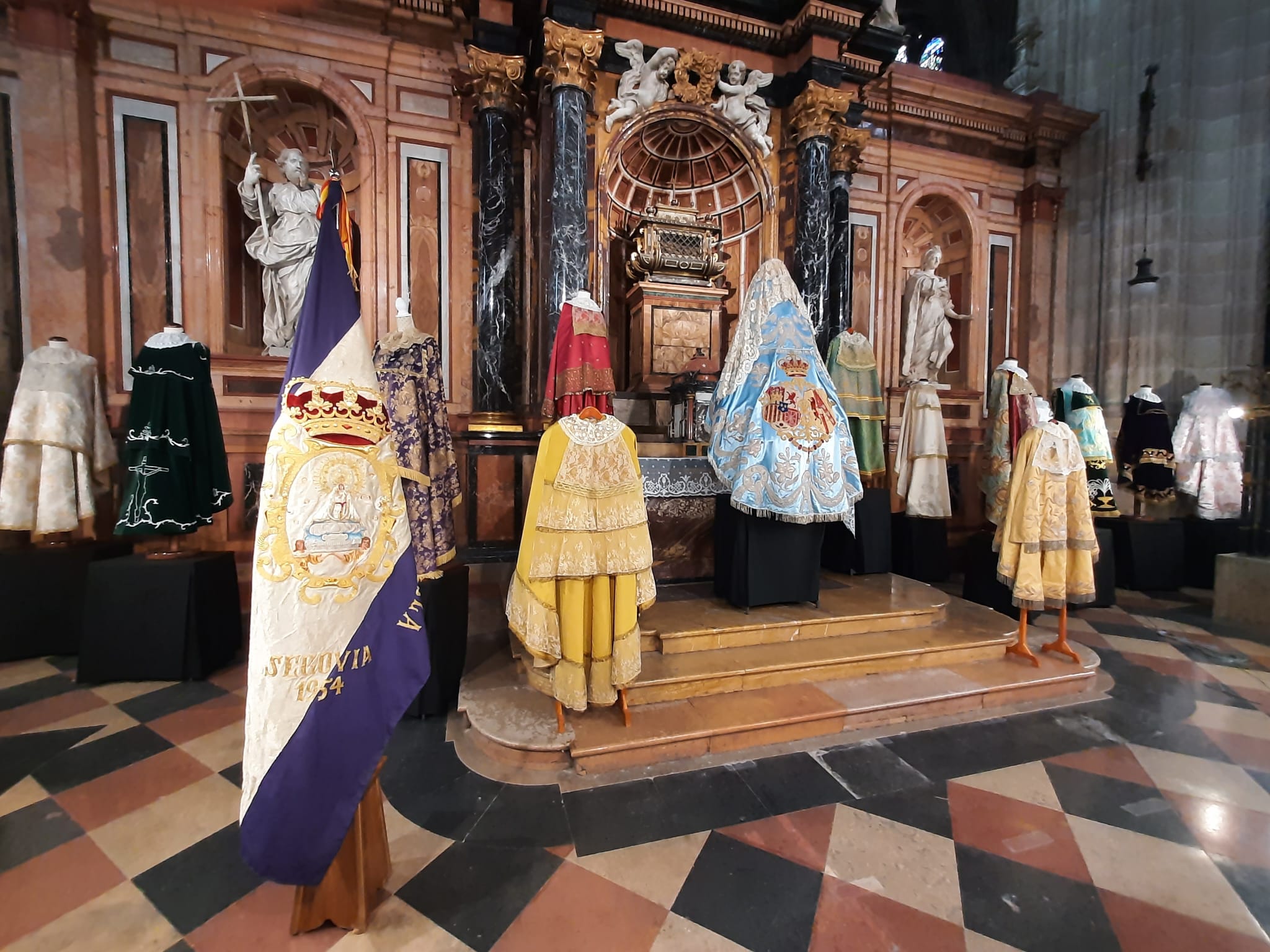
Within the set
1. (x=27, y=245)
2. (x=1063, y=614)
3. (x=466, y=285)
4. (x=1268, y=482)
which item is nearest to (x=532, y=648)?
(x=1063, y=614)

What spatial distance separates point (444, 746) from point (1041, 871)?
2457mm

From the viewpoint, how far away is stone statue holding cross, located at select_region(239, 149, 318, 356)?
5.06m

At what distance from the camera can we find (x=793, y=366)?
344cm

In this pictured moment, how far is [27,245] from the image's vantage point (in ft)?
14.5

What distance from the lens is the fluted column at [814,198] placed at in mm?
5555

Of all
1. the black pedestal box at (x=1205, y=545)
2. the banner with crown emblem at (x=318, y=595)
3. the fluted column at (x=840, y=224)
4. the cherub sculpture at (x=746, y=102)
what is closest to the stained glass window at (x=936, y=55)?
the fluted column at (x=840, y=224)

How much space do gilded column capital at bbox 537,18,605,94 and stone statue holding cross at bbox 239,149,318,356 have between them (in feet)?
7.94

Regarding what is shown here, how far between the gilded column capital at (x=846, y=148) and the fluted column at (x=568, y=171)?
8.78 ft

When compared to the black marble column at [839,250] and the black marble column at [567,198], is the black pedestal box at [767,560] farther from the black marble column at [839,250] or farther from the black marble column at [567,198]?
the black marble column at [839,250]

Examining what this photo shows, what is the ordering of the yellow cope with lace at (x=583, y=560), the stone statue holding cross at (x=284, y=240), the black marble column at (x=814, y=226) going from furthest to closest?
the black marble column at (x=814, y=226)
the stone statue holding cross at (x=284, y=240)
the yellow cope with lace at (x=583, y=560)

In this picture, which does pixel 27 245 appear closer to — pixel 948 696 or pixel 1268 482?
pixel 948 696

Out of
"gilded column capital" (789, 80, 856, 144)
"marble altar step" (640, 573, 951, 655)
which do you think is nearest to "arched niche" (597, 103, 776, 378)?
"gilded column capital" (789, 80, 856, 144)

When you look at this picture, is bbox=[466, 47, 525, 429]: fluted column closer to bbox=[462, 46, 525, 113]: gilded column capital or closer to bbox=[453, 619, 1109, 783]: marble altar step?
bbox=[462, 46, 525, 113]: gilded column capital

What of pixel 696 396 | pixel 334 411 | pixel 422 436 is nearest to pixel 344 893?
pixel 334 411
